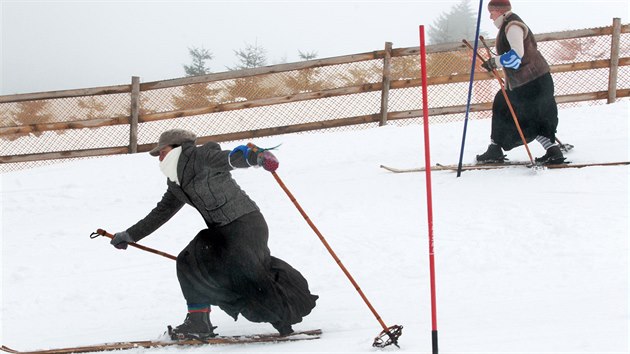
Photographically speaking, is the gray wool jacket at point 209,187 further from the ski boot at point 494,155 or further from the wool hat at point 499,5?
the ski boot at point 494,155

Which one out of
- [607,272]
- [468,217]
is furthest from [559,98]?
[607,272]

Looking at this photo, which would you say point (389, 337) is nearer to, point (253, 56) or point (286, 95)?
point (286, 95)

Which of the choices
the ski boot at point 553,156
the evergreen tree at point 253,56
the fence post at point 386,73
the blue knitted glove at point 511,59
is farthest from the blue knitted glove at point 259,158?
the evergreen tree at point 253,56

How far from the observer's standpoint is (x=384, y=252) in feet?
17.9

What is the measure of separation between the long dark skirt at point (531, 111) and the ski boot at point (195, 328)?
3791 mm

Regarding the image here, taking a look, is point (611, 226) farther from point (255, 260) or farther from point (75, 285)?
point (75, 285)

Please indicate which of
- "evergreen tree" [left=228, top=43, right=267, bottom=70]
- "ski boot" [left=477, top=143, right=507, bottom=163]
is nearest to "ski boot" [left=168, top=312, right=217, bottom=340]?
"ski boot" [left=477, top=143, right=507, bottom=163]

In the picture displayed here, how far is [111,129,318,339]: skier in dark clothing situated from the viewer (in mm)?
3959

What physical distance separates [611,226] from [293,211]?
8.81 feet

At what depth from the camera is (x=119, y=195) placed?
793 cm

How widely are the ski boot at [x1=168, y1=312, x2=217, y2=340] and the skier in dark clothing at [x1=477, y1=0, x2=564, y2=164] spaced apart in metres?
3.57

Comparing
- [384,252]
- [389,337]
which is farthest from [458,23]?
[389,337]

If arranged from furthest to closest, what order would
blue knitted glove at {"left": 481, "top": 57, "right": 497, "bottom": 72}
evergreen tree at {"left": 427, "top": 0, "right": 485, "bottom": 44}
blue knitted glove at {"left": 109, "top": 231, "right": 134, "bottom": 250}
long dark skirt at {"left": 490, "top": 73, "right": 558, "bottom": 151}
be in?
evergreen tree at {"left": 427, "top": 0, "right": 485, "bottom": 44} → long dark skirt at {"left": 490, "top": 73, "right": 558, "bottom": 151} → blue knitted glove at {"left": 481, "top": 57, "right": 497, "bottom": 72} → blue knitted glove at {"left": 109, "top": 231, "right": 134, "bottom": 250}

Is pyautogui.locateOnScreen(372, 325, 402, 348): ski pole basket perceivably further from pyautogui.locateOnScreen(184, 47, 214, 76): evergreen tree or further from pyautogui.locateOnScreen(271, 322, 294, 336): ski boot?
pyautogui.locateOnScreen(184, 47, 214, 76): evergreen tree
